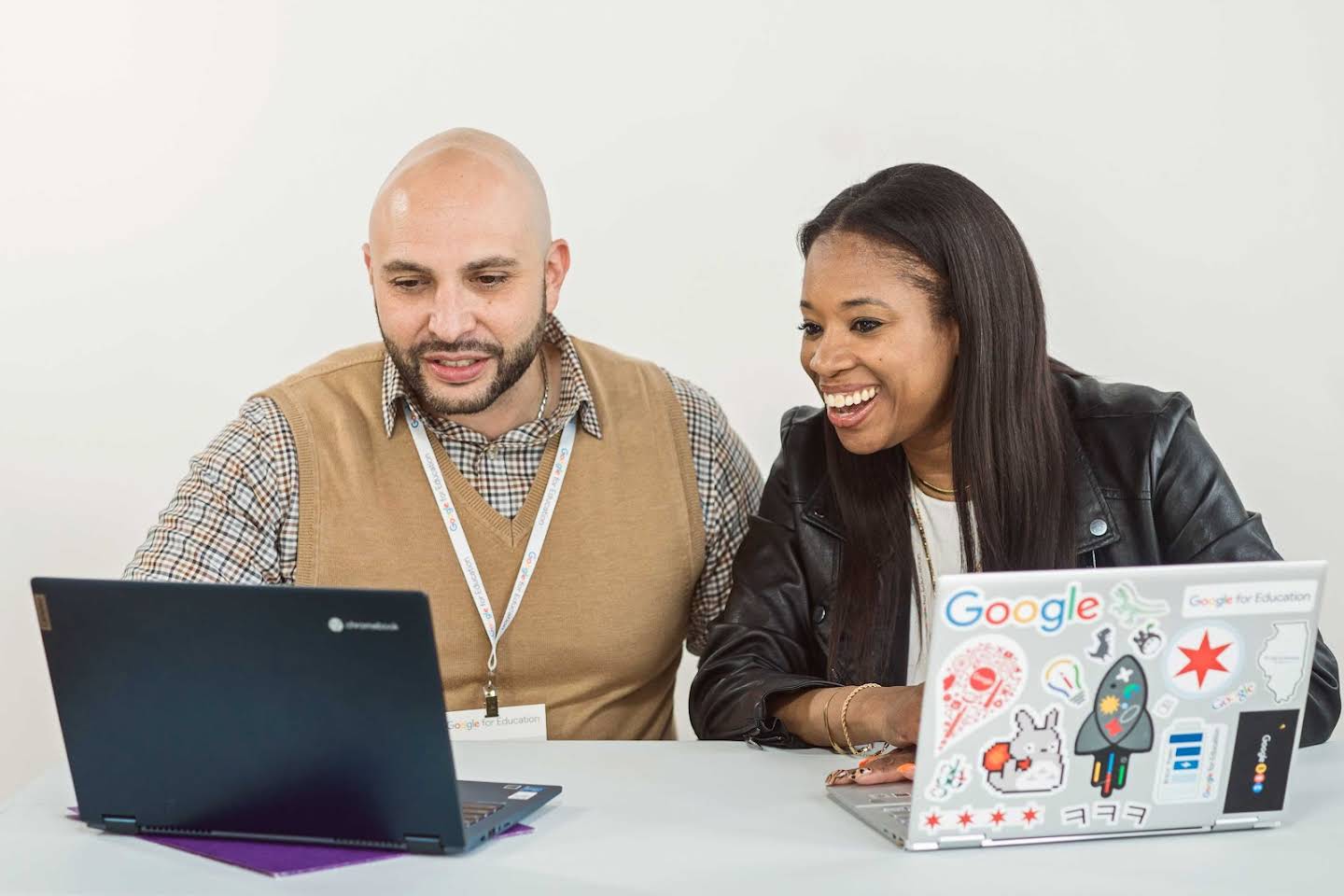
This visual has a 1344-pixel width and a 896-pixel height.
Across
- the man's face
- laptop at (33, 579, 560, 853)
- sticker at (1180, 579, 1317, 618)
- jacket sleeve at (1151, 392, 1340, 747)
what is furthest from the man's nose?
sticker at (1180, 579, 1317, 618)

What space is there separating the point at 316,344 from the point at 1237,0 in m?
2.18

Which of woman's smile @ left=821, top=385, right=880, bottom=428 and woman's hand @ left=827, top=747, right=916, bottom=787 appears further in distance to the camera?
woman's smile @ left=821, top=385, right=880, bottom=428

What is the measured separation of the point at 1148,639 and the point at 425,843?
2.46 feet

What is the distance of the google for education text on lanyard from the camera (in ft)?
7.85

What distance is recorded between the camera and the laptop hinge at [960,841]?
59.5 inches

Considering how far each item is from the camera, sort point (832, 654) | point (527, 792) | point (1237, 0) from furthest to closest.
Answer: point (1237, 0)
point (832, 654)
point (527, 792)

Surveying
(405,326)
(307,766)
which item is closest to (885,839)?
(307,766)

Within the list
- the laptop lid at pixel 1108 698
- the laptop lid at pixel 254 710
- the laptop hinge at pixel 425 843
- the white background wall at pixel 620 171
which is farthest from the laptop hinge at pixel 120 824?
the white background wall at pixel 620 171

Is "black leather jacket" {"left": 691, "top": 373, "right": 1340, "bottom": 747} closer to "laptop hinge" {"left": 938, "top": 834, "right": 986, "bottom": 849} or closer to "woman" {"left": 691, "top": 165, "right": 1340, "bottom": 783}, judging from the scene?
"woman" {"left": 691, "top": 165, "right": 1340, "bottom": 783}

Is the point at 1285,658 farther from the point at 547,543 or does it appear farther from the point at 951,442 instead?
the point at 547,543

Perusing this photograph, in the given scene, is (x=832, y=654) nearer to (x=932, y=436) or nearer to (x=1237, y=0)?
(x=932, y=436)

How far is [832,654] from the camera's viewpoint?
7.50 feet

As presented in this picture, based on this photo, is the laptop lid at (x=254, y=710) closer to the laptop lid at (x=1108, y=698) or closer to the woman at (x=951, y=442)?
the laptop lid at (x=1108, y=698)

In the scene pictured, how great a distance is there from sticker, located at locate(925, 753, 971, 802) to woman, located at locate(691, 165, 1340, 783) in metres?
0.60
